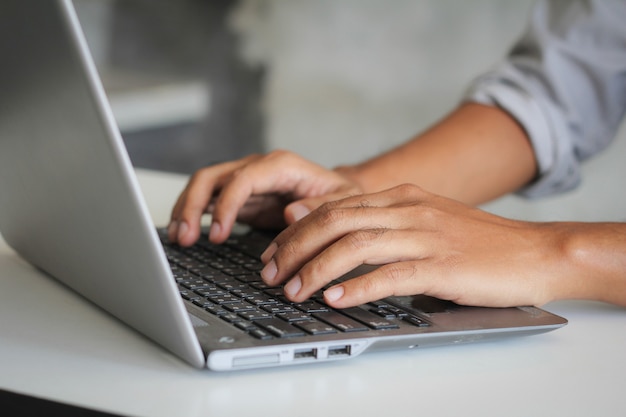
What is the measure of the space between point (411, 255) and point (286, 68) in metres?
2.90

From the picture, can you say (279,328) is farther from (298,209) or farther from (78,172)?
(298,209)

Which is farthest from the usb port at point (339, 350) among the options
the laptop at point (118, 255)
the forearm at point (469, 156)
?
the forearm at point (469, 156)

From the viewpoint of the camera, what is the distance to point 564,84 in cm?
116

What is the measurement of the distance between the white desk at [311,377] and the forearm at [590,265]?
0.05 meters

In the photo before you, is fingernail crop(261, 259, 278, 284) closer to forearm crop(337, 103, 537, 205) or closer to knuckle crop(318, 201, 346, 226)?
knuckle crop(318, 201, 346, 226)

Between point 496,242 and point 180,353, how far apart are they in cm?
27

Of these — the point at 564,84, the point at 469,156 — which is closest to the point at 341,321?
the point at 469,156

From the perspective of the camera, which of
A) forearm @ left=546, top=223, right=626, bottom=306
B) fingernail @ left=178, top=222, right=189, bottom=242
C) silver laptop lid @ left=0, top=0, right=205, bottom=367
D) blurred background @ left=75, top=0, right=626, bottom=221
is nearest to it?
silver laptop lid @ left=0, top=0, right=205, bottom=367

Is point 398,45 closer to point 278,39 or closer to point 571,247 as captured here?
point 278,39

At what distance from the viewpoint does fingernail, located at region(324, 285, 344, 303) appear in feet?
1.90

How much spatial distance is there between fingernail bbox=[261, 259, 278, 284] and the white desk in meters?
0.11

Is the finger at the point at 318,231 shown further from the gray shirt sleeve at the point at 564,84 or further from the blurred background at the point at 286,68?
the blurred background at the point at 286,68

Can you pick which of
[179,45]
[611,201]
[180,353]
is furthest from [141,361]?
[179,45]

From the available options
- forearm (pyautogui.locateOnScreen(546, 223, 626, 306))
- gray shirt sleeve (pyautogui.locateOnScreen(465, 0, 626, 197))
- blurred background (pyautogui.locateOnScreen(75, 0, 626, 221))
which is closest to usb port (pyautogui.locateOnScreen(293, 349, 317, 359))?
forearm (pyautogui.locateOnScreen(546, 223, 626, 306))
